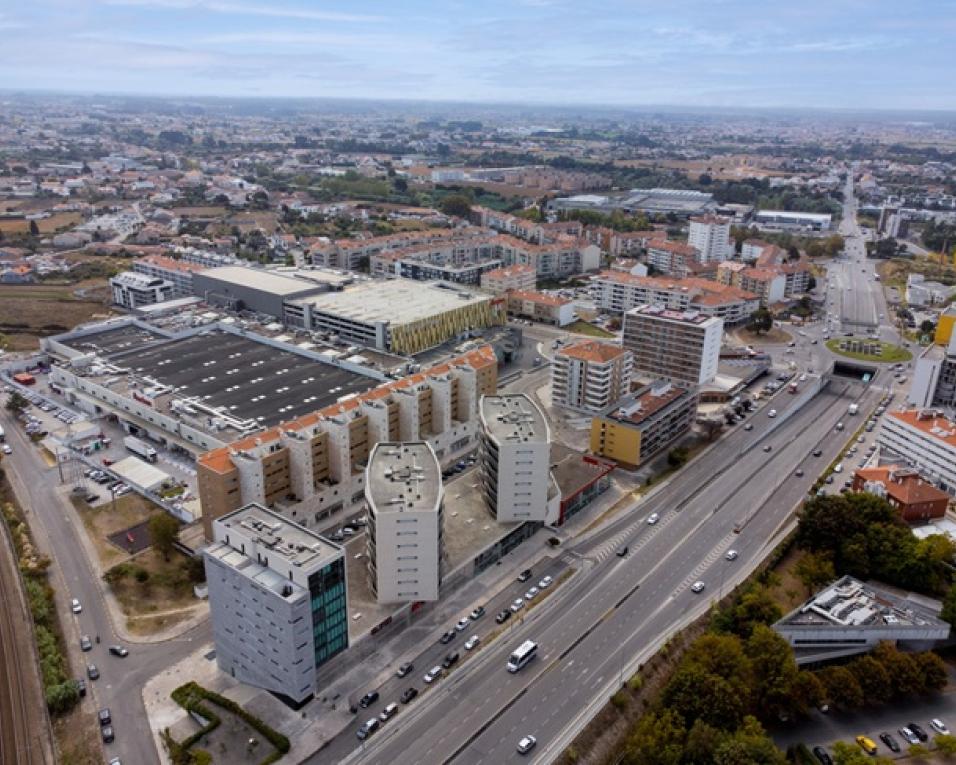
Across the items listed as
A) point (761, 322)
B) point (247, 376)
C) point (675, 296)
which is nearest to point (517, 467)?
point (247, 376)

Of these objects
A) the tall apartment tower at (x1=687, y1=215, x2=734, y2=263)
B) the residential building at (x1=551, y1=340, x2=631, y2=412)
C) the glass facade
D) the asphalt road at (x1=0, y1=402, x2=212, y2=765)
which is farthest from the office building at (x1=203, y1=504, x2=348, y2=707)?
the tall apartment tower at (x1=687, y1=215, x2=734, y2=263)

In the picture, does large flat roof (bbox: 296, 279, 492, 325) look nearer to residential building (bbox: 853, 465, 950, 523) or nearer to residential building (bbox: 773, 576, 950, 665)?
residential building (bbox: 853, 465, 950, 523)

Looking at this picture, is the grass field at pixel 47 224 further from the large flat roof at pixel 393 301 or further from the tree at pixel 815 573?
the tree at pixel 815 573

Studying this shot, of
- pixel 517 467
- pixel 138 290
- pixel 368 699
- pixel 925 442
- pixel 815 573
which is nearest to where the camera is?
pixel 368 699

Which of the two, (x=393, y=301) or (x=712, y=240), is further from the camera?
(x=712, y=240)

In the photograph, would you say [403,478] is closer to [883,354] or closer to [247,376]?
[247,376]

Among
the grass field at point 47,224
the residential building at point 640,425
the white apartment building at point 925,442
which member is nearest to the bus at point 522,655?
the residential building at point 640,425
